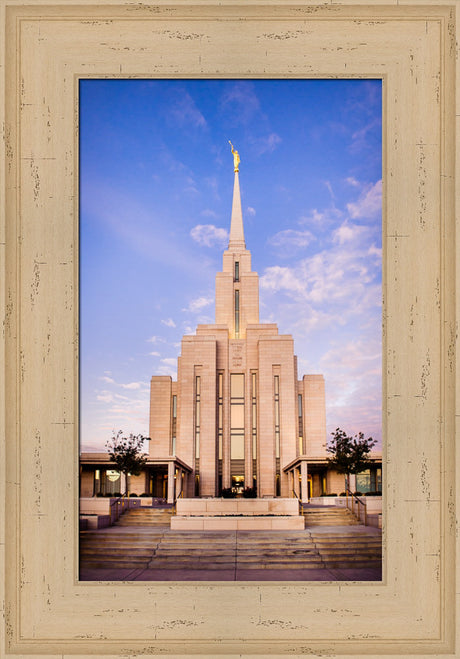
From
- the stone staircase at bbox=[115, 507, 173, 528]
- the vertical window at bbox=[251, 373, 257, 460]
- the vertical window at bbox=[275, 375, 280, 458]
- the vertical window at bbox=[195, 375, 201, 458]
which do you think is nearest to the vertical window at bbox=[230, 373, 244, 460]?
the vertical window at bbox=[251, 373, 257, 460]

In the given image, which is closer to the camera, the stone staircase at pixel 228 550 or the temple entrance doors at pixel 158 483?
the stone staircase at pixel 228 550

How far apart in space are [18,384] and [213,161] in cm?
Result: 757

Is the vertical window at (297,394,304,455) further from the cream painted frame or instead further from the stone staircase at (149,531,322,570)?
the cream painted frame

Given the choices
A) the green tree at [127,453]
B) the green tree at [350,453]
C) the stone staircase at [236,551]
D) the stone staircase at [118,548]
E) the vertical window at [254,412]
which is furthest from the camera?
the vertical window at [254,412]

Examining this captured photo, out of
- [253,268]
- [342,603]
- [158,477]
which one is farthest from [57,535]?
[253,268]

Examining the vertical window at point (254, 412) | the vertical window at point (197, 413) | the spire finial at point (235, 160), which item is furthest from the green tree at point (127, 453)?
the vertical window at point (254, 412)

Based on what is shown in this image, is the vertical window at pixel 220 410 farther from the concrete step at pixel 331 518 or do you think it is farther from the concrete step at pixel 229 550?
the concrete step at pixel 229 550

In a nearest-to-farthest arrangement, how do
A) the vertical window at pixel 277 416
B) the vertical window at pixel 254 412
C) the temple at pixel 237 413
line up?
the temple at pixel 237 413, the vertical window at pixel 277 416, the vertical window at pixel 254 412

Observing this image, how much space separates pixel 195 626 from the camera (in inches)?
259

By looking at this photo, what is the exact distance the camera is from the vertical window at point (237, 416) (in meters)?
32.1

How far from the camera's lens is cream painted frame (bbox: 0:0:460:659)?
6570 mm

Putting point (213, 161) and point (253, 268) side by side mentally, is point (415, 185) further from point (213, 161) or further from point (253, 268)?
point (253, 268)

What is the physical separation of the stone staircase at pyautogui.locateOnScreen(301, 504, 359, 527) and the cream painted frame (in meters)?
5.88

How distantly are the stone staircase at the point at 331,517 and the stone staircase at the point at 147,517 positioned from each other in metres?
3.17
